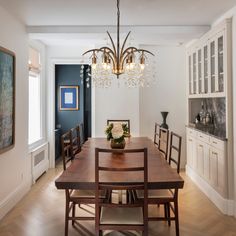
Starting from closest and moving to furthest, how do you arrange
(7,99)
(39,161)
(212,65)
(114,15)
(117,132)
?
(117,132), (7,99), (114,15), (212,65), (39,161)

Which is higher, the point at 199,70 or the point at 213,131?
the point at 199,70

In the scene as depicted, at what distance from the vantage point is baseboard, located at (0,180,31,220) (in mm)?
3468

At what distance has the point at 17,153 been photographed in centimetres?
404

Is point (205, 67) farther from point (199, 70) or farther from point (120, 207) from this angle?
point (120, 207)

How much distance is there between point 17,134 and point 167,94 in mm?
3302

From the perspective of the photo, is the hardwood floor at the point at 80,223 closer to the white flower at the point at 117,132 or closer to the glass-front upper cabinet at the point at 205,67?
the white flower at the point at 117,132

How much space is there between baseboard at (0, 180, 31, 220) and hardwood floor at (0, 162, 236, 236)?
0.21 ft

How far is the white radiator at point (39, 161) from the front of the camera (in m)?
4.92

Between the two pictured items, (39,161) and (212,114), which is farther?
(39,161)

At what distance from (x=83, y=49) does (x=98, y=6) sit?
2639 mm

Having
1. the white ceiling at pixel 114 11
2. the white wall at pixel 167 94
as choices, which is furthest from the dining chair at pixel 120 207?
the white wall at pixel 167 94

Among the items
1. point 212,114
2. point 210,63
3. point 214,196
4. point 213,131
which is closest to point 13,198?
point 214,196

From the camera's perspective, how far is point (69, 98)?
7.45 metres

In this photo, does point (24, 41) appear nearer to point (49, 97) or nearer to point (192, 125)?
point (49, 97)
